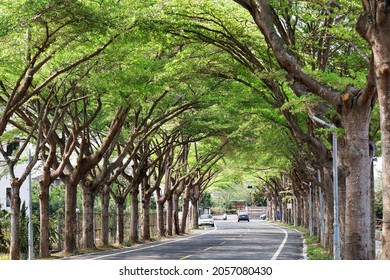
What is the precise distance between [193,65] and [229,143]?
19.6 meters

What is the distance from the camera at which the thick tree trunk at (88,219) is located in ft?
103

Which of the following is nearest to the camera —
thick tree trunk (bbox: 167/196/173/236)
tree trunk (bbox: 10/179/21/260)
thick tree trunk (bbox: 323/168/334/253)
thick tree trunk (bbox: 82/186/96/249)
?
tree trunk (bbox: 10/179/21/260)

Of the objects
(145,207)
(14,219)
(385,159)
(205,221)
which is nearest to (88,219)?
(14,219)

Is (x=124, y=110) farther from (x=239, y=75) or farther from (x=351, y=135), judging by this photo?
(x=351, y=135)

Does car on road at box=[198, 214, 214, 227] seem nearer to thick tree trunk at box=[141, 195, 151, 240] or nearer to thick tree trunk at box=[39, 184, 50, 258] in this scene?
thick tree trunk at box=[141, 195, 151, 240]

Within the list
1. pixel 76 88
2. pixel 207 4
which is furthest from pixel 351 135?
pixel 76 88

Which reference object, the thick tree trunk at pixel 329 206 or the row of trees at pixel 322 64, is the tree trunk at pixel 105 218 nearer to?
the thick tree trunk at pixel 329 206

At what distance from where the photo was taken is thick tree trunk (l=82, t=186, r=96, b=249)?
103ft

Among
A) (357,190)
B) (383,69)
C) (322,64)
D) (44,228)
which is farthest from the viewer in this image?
(44,228)

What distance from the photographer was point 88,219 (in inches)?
1238

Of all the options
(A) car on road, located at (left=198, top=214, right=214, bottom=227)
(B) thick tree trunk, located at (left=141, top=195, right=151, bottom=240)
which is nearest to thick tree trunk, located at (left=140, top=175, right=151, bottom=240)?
(B) thick tree trunk, located at (left=141, top=195, right=151, bottom=240)

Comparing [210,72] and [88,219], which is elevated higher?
[210,72]

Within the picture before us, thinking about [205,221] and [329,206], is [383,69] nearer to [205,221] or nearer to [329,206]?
[329,206]

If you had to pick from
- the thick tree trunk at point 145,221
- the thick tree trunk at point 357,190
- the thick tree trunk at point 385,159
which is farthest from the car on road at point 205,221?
the thick tree trunk at point 385,159
